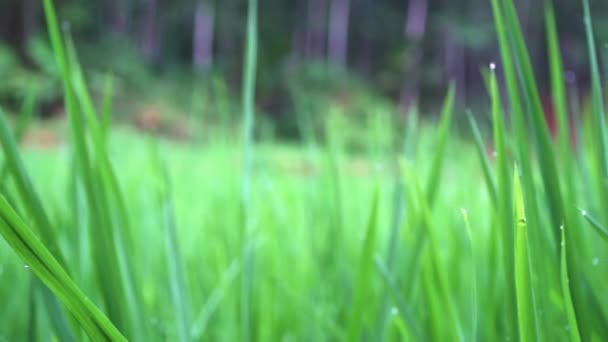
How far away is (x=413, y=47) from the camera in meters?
9.45

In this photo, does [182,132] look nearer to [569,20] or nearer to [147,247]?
[147,247]

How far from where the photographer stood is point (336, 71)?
8945 mm

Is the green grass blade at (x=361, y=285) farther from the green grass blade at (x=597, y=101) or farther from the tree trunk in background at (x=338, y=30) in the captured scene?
the tree trunk in background at (x=338, y=30)

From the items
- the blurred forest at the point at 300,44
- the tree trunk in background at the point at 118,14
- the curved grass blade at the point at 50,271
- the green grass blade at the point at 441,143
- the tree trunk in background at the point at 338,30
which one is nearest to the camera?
the curved grass blade at the point at 50,271

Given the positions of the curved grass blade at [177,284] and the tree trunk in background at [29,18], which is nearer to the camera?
the curved grass blade at [177,284]

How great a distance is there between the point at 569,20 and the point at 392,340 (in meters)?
10.6

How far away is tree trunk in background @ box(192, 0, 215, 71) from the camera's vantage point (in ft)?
28.3

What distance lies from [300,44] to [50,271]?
10.1m

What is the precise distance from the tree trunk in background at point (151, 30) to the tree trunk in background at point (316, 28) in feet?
8.14

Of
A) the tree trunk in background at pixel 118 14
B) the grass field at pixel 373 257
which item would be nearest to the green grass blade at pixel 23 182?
the grass field at pixel 373 257

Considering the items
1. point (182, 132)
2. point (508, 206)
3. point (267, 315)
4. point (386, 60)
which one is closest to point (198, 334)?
point (267, 315)

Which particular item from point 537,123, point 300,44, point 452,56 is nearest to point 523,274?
point 537,123

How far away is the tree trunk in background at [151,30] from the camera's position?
8906mm

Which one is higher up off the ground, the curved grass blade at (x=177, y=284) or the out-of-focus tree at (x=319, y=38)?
the curved grass blade at (x=177, y=284)
